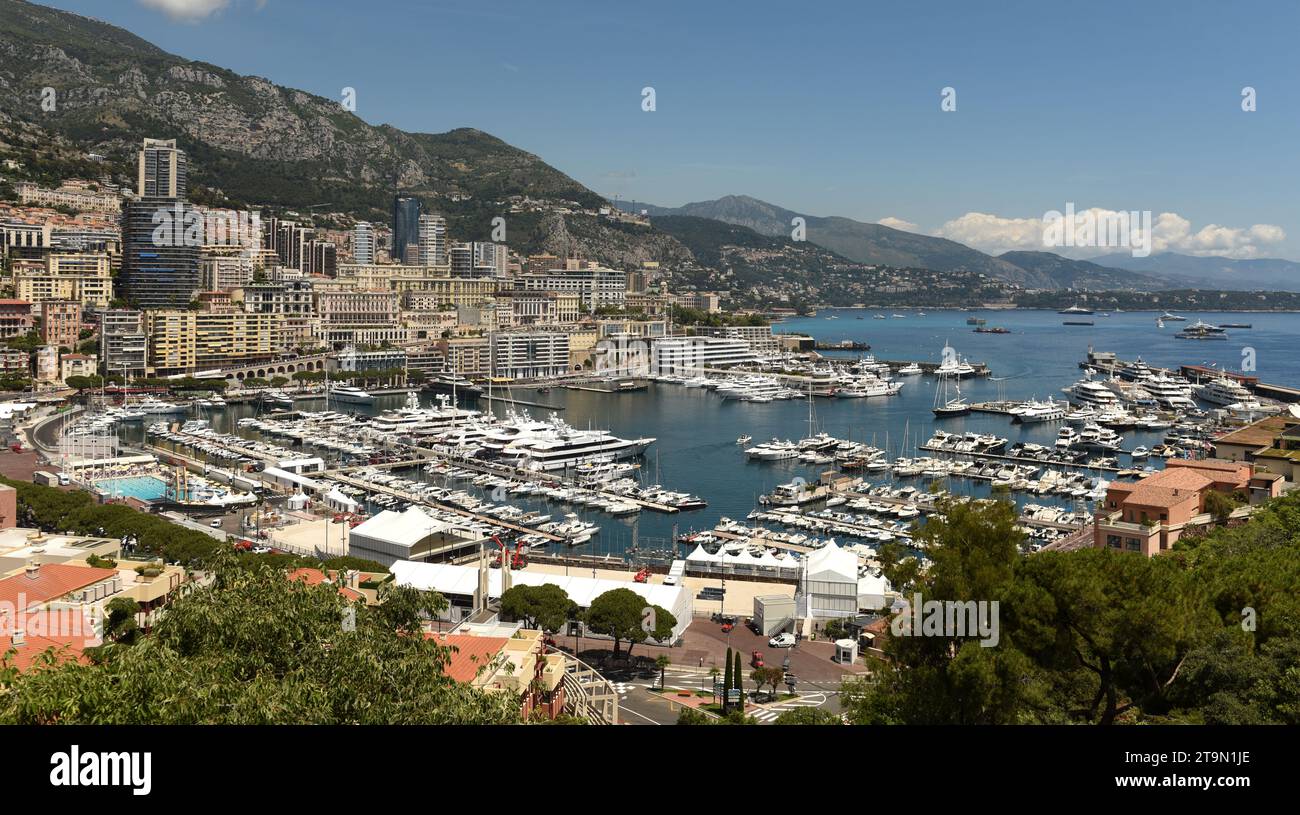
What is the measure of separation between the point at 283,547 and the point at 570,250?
263 ft

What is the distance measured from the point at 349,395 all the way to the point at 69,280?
1312 centimetres

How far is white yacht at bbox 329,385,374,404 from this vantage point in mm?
40250

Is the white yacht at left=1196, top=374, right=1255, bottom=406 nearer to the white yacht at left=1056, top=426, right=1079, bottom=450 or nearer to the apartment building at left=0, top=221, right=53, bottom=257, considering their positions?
the white yacht at left=1056, top=426, right=1079, bottom=450

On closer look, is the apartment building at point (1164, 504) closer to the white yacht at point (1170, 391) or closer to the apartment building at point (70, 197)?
the white yacht at point (1170, 391)

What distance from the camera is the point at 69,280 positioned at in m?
42.3

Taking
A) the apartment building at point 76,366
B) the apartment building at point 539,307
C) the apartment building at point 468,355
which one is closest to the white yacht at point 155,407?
the apartment building at point 76,366

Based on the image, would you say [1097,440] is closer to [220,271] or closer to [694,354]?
[694,354]

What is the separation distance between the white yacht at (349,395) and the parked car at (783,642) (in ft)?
102

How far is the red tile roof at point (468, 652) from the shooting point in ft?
23.3

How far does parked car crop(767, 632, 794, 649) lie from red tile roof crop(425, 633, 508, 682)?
461 cm

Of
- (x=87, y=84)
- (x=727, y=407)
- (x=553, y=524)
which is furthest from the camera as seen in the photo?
(x=87, y=84)
